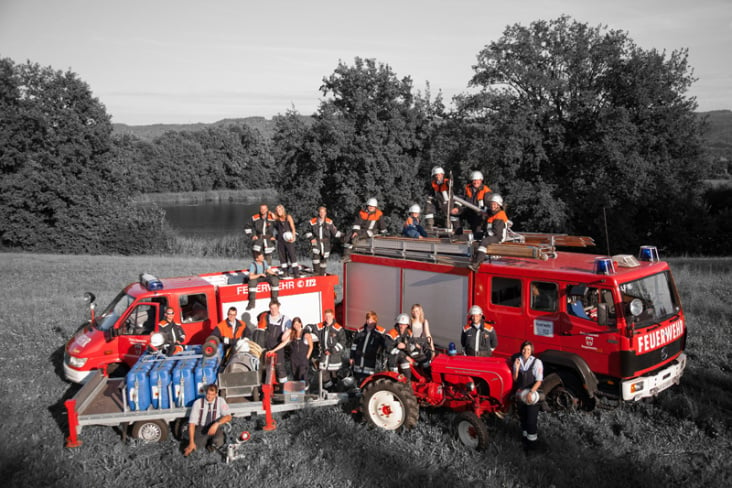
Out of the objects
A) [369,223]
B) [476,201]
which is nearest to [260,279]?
[369,223]

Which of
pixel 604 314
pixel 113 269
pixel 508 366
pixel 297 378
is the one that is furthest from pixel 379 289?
pixel 113 269

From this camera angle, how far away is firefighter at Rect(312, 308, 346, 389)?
884cm

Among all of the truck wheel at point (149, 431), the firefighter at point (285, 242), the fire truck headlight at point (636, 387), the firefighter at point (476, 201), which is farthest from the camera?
the firefighter at point (285, 242)

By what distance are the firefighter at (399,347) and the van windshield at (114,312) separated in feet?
15.3

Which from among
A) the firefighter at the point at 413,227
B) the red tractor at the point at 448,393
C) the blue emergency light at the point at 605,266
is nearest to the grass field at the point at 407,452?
the red tractor at the point at 448,393

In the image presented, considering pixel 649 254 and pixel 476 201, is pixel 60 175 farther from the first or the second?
pixel 649 254

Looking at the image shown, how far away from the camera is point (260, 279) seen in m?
10.5

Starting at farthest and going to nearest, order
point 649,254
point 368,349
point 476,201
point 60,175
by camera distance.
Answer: point 60,175 < point 476,201 < point 649,254 < point 368,349

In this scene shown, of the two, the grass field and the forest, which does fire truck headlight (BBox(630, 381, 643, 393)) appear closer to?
the grass field

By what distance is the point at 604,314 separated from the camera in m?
7.18

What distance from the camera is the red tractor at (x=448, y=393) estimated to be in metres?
7.19

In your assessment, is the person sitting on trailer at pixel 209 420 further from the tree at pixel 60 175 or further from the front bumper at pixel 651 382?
the tree at pixel 60 175

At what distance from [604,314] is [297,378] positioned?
473 centimetres

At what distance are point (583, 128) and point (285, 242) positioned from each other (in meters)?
24.6
